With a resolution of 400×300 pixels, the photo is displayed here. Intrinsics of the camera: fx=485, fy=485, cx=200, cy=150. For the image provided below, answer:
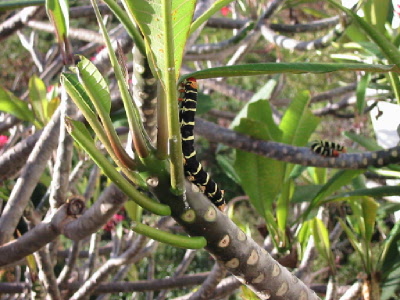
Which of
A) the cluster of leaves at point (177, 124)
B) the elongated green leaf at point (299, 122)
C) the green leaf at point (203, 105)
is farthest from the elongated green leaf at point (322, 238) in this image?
the green leaf at point (203, 105)

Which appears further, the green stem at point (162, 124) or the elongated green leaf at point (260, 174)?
the elongated green leaf at point (260, 174)

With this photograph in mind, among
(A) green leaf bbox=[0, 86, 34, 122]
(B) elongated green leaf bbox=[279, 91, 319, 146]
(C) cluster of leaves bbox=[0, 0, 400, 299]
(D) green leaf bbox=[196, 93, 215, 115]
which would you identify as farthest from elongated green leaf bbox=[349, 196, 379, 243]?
(A) green leaf bbox=[0, 86, 34, 122]

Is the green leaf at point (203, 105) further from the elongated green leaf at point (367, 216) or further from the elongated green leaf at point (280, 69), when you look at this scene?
the elongated green leaf at point (280, 69)

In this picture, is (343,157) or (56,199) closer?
(56,199)

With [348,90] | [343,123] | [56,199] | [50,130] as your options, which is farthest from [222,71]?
[343,123]

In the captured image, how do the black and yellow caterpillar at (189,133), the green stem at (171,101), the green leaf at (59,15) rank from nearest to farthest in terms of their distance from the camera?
1. the green stem at (171,101)
2. the black and yellow caterpillar at (189,133)
3. the green leaf at (59,15)

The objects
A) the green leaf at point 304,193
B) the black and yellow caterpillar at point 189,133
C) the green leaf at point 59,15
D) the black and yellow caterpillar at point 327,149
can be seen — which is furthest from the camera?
the green leaf at point 304,193

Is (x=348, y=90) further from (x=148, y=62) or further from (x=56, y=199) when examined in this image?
(x=148, y=62)
